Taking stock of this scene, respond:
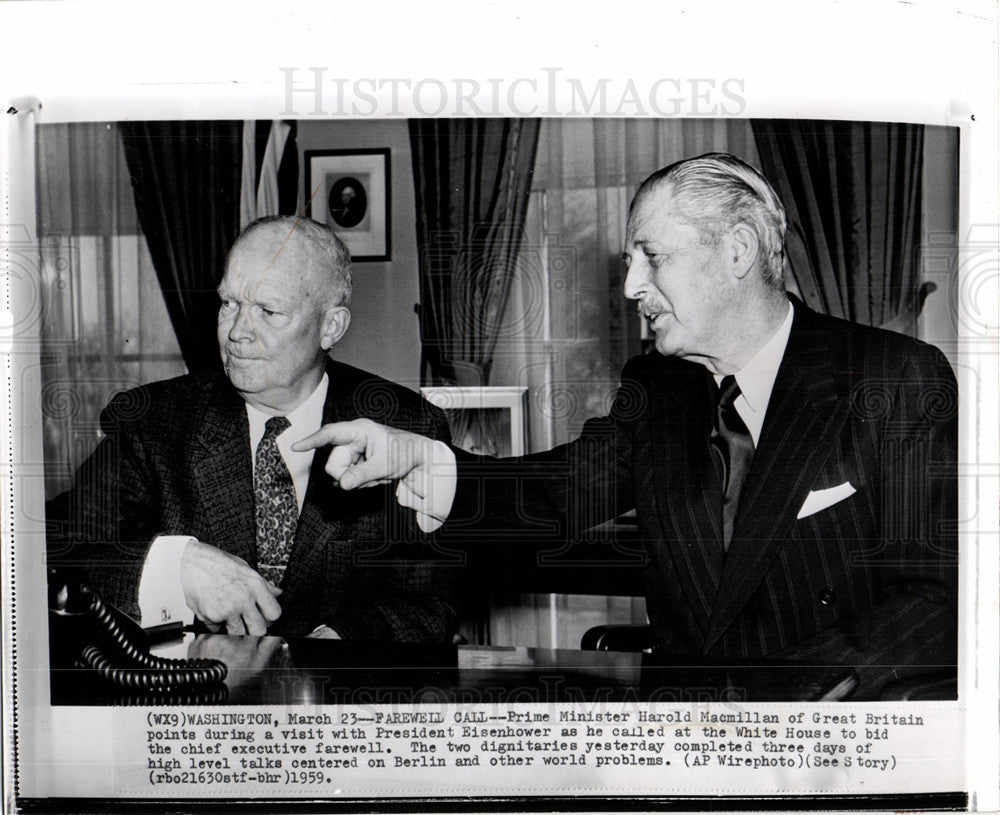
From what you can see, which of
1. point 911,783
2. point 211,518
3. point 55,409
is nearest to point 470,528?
point 211,518

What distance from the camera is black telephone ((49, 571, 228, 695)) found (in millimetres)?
2209

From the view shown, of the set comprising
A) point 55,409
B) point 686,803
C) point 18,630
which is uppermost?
point 55,409

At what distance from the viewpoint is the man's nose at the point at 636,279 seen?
2.18 meters

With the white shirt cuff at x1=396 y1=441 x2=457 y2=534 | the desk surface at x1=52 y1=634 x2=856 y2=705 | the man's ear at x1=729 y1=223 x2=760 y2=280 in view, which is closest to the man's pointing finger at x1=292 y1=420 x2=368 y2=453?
the white shirt cuff at x1=396 y1=441 x2=457 y2=534

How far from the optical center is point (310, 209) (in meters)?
2.19

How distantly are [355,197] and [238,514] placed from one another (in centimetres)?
80

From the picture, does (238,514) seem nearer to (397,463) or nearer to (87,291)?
(397,463)

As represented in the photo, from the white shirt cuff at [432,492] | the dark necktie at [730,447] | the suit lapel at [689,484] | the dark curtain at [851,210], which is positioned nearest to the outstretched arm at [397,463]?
the white shirt cuff at [432,492]

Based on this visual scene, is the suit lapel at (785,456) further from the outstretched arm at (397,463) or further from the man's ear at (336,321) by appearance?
the man's ear at (336,321)

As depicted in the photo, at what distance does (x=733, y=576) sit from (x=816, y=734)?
17.2 inches

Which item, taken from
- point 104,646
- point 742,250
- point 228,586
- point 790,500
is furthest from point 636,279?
point 104,646

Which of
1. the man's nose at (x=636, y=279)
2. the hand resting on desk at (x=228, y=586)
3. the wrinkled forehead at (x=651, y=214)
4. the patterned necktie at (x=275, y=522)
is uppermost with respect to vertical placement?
the wrinkled forehead at (x=651, y=214)

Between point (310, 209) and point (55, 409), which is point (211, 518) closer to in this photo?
point (55, 409)

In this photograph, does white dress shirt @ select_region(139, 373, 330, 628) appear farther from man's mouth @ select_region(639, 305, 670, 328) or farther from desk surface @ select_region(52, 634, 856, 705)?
man's mouth @ select_region(639, 305, 670, 328)
